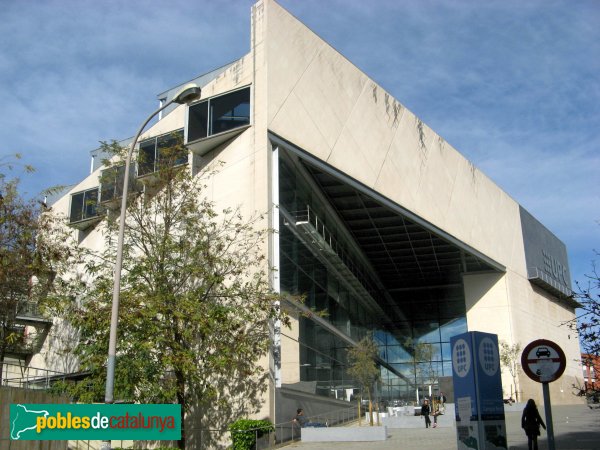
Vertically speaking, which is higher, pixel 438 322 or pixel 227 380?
pixel 438 322

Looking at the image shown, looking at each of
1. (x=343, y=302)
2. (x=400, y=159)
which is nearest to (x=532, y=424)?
Result: (x=400, y=159)

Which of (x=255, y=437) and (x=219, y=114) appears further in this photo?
(x=219, y=114)

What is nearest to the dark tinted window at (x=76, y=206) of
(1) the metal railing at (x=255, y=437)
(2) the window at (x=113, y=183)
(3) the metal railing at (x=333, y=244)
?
(2) the window at (x=113, y=183)

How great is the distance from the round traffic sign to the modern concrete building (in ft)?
28.7

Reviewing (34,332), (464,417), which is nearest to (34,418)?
(464,417)

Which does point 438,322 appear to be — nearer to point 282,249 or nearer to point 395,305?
point 395,305

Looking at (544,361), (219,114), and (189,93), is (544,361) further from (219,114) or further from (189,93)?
(219,114)

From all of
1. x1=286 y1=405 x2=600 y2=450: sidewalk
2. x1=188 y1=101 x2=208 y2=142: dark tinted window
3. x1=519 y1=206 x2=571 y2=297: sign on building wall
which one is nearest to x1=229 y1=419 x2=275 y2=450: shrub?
x1=286 y1=405 x2=600 y2=450: sidewalk

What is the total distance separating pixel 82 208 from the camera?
35906 mm

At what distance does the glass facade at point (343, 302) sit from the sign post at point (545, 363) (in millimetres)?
14528

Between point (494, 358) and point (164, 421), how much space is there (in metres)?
6.79

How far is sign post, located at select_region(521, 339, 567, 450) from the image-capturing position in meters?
8.66

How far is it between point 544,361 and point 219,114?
2145 centimetres

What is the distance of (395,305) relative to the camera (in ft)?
183
